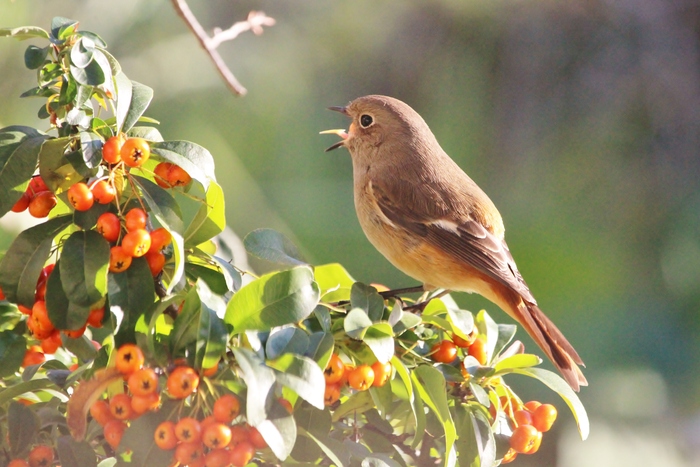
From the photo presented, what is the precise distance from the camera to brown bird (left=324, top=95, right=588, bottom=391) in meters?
1.75

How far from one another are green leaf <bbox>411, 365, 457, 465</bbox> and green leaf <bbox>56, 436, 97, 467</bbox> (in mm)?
455

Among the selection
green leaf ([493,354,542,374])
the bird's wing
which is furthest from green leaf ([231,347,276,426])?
the bird's wing

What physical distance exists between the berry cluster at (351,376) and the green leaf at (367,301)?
79 mm

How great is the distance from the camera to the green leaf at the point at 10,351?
1046 millimetres

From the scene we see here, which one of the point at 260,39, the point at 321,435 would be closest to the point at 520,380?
the point at 260,39

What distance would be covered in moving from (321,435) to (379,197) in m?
0.96

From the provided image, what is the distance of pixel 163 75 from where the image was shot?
3.88 m

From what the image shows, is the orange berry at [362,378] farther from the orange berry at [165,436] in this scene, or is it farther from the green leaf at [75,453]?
the green leaf at [75,453]

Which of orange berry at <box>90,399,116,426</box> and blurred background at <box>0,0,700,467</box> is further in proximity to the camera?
blurred background at <box>0,0,700,467</box>

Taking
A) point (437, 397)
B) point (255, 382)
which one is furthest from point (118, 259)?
point (437, 397)

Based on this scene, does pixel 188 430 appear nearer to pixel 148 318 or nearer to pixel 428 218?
pixel 148 318

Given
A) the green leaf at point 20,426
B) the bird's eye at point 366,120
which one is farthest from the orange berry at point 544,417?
the bird's eye at point 366,120

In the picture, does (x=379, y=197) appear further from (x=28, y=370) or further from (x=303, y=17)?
(x=303, y=17)

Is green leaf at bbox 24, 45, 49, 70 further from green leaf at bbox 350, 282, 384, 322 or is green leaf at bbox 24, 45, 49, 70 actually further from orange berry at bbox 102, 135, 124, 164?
green leaf at bbox 350, 282, 384, 322
